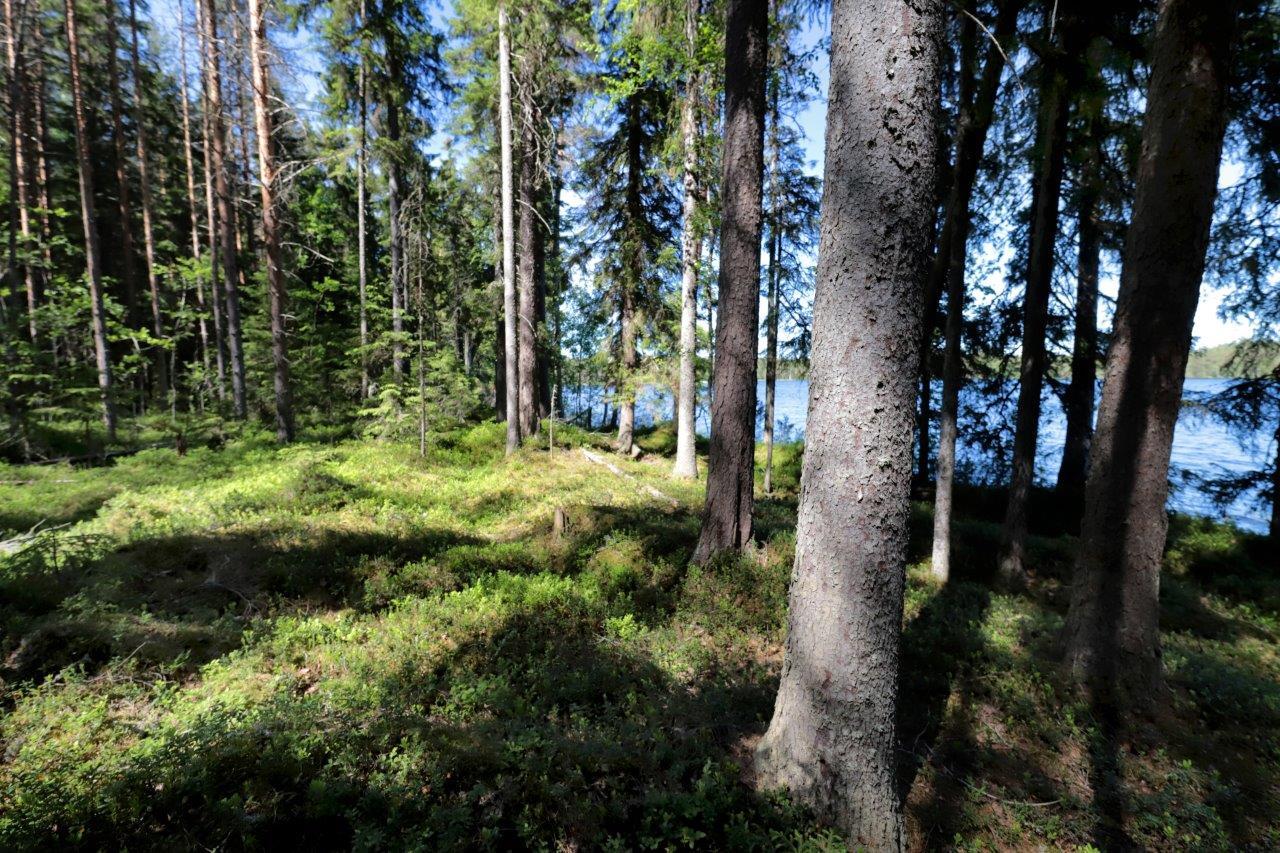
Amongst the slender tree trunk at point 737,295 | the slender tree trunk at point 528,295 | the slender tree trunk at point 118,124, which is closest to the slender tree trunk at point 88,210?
the slender tree trunk at point 118,124

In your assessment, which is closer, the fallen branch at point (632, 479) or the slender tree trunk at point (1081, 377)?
the fallen branch at point (632, 479)

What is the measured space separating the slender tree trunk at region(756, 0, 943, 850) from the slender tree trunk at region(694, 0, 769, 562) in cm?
335

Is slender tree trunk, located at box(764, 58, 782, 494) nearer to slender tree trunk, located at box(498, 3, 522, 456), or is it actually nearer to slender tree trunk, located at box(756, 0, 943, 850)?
slender tree trunk, located at box(498, 3, 522, 456)

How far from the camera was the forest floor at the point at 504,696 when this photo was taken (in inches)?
115

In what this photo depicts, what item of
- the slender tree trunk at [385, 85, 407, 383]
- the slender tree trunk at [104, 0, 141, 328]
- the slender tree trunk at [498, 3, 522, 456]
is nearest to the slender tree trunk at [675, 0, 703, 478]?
the slender tree trunk at [498, 3, 522, 456]

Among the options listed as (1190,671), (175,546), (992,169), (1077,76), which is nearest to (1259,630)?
(1190,671)

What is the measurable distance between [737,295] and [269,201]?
12.9 metres

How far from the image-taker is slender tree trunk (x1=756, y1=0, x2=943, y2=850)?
9.78 feet

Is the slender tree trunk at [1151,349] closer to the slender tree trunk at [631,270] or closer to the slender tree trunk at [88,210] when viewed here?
the slender tree trunk at [631,270]

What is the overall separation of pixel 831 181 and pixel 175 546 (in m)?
8.65

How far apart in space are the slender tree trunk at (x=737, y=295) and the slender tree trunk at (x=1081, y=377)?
11.4 metres

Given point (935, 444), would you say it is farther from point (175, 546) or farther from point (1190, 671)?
point (175, 546)

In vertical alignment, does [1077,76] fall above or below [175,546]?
above

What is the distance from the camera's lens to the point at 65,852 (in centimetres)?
236
